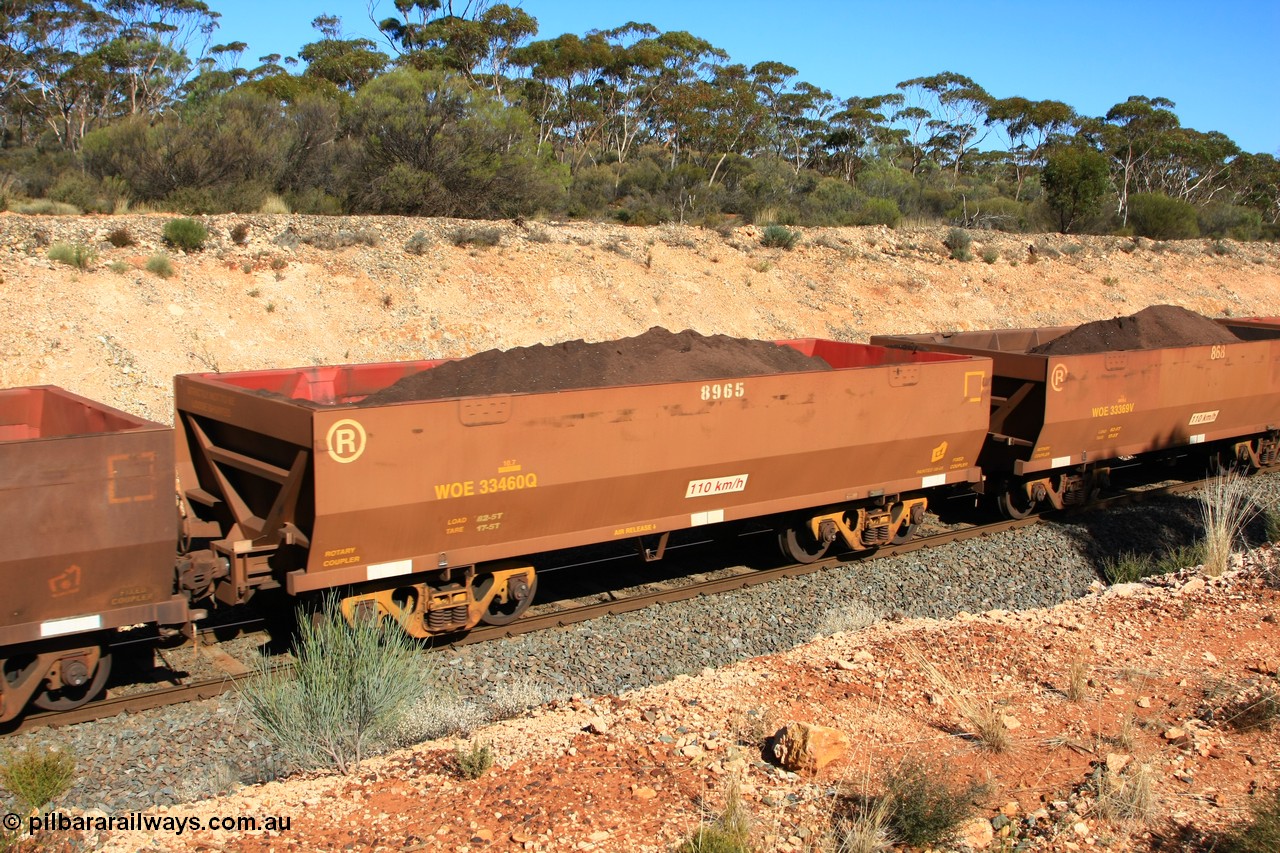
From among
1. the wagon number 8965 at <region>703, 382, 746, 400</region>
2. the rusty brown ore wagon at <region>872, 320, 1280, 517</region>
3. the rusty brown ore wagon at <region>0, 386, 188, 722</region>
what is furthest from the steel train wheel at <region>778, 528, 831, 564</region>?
the rusty brown ore wagon at <region>0, 386, 188, 722</region>

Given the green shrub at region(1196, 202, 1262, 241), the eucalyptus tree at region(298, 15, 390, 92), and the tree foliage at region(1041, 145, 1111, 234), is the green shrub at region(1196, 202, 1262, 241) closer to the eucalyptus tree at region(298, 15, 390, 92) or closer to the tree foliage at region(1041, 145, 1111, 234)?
the tree foliage at region(1041, 145, 1111, 234)

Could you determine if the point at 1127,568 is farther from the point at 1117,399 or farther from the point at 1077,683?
the point at 1077,683

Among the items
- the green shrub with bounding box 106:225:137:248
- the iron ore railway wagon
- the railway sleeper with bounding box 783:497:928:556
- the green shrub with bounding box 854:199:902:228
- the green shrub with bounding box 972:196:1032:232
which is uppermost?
the green shrub with bounding box 972:196:1032:232

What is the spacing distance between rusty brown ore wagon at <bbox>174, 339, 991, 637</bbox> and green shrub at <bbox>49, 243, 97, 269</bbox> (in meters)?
11.1

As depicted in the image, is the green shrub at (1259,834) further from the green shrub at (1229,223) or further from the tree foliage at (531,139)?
the green shrub at (1229,223)

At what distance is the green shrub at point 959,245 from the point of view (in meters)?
32.6

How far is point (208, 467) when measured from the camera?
9211 millimetres

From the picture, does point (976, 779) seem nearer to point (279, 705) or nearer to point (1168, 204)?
point (279, 705)

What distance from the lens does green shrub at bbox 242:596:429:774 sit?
643 centimetres

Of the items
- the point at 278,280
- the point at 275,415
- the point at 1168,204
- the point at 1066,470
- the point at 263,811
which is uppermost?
the point at 1168,204

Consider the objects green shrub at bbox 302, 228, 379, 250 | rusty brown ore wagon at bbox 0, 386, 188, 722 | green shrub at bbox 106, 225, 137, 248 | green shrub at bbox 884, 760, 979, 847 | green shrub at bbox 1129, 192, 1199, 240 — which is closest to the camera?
green shrub at bbox 884, 760, 979, 847

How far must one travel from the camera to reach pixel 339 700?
660 centimetres

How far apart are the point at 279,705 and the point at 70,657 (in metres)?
1.88

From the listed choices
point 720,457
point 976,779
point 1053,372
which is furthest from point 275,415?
point 1053,372
